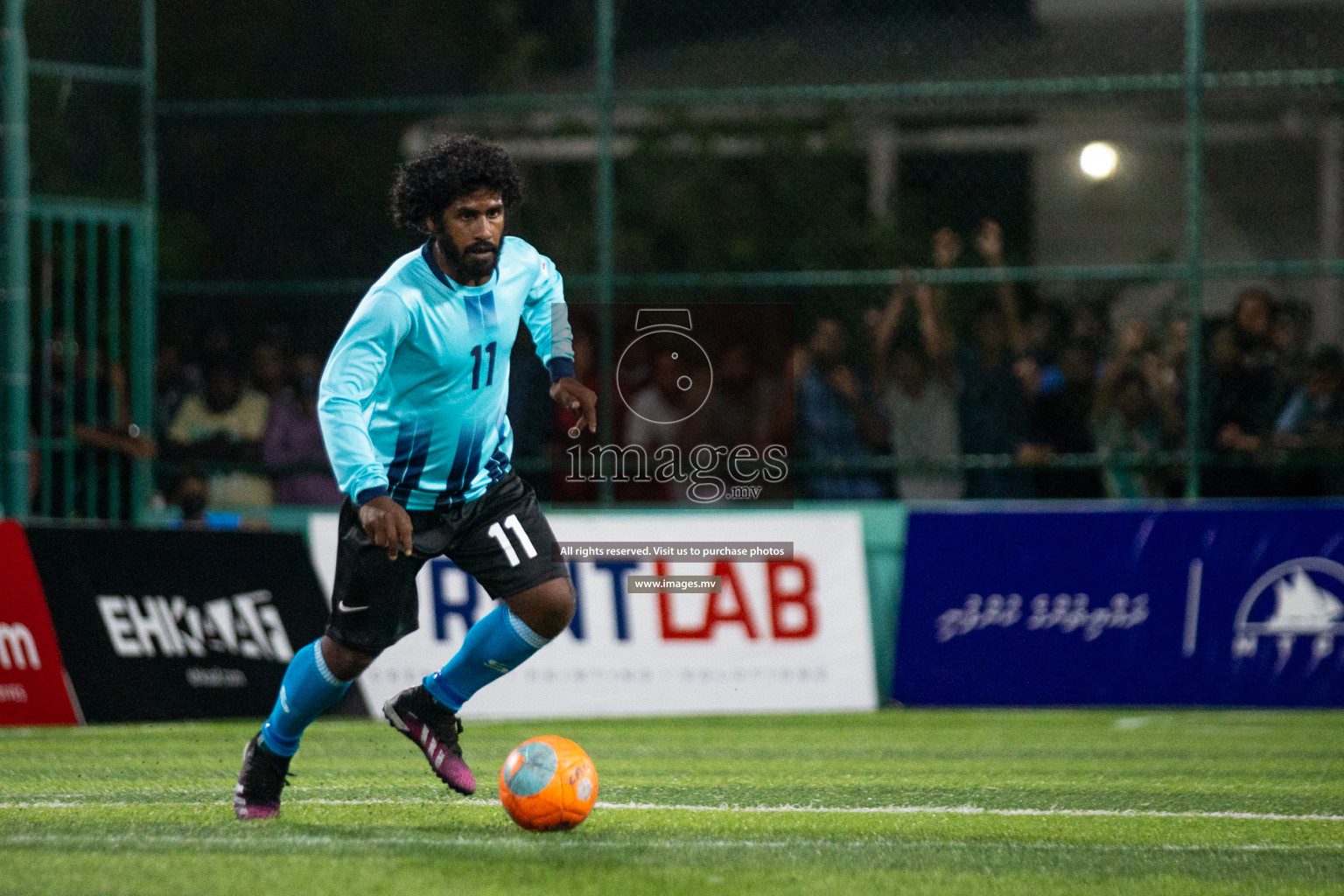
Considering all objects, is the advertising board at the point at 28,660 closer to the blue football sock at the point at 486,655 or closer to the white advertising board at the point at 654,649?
the white advertising board at the point at 654,649

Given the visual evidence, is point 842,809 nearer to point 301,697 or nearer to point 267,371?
point 301,697

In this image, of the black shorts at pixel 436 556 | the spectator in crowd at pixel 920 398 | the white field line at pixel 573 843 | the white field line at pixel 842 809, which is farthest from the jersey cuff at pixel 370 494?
the spectator in crowd at pixel 920 398

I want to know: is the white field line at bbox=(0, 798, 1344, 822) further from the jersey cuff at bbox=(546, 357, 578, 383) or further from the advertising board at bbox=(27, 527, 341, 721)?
the advertising board at bbox=(27, 527, 341, 721)

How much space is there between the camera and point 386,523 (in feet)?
18.6

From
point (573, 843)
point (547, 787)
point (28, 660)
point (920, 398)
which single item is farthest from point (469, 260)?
point (920, 398)

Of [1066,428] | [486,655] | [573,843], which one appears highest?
[1066,428]

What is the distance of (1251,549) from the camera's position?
10859 mm

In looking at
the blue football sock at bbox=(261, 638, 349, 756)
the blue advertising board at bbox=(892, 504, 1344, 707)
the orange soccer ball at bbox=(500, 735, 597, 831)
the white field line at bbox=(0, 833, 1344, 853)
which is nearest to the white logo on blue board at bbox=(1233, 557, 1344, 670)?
the blue advertising board at bbox=(892, 504, 1344, 707)

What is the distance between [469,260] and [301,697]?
1.56 metres

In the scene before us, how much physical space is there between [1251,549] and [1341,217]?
275 inches

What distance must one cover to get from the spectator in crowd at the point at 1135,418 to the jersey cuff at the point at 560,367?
6.31 meters

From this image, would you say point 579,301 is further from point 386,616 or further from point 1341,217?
point 1341,217

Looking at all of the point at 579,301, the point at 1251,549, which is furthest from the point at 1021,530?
the point at 579,301

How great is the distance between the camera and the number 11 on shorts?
6297mm
